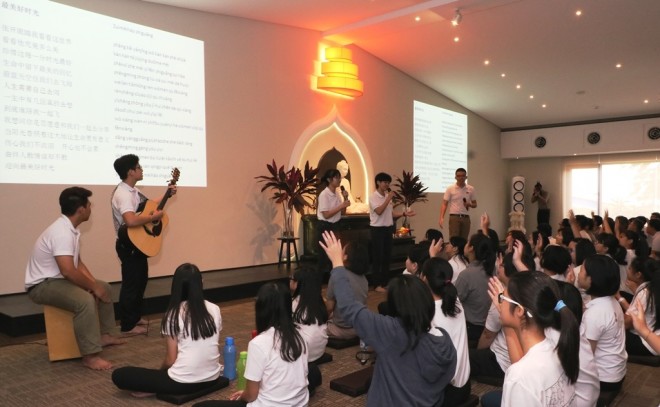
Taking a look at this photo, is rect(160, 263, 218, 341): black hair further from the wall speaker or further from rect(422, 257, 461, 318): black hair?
the wall speaker

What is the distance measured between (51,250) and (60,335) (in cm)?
60

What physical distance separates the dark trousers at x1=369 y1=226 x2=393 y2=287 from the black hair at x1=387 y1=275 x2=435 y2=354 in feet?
13.7

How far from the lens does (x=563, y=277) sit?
11.5 ft

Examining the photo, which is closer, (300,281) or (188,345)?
(188,345)

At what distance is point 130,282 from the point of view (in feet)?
13.5

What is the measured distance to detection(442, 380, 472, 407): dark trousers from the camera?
2.56m

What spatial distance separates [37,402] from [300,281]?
1587 mm

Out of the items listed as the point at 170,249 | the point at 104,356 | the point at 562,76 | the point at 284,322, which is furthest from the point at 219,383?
the point at 562,76

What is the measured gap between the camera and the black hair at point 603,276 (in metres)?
2.72

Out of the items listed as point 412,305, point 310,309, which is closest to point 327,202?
point 310,309

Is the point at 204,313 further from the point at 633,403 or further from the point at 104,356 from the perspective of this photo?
the point at 633,403

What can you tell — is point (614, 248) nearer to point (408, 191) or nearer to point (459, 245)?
point (459, 245)

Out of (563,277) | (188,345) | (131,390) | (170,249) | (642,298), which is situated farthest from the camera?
(170,249)

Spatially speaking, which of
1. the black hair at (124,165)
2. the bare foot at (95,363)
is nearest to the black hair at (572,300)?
the bare foot at (95,363)
